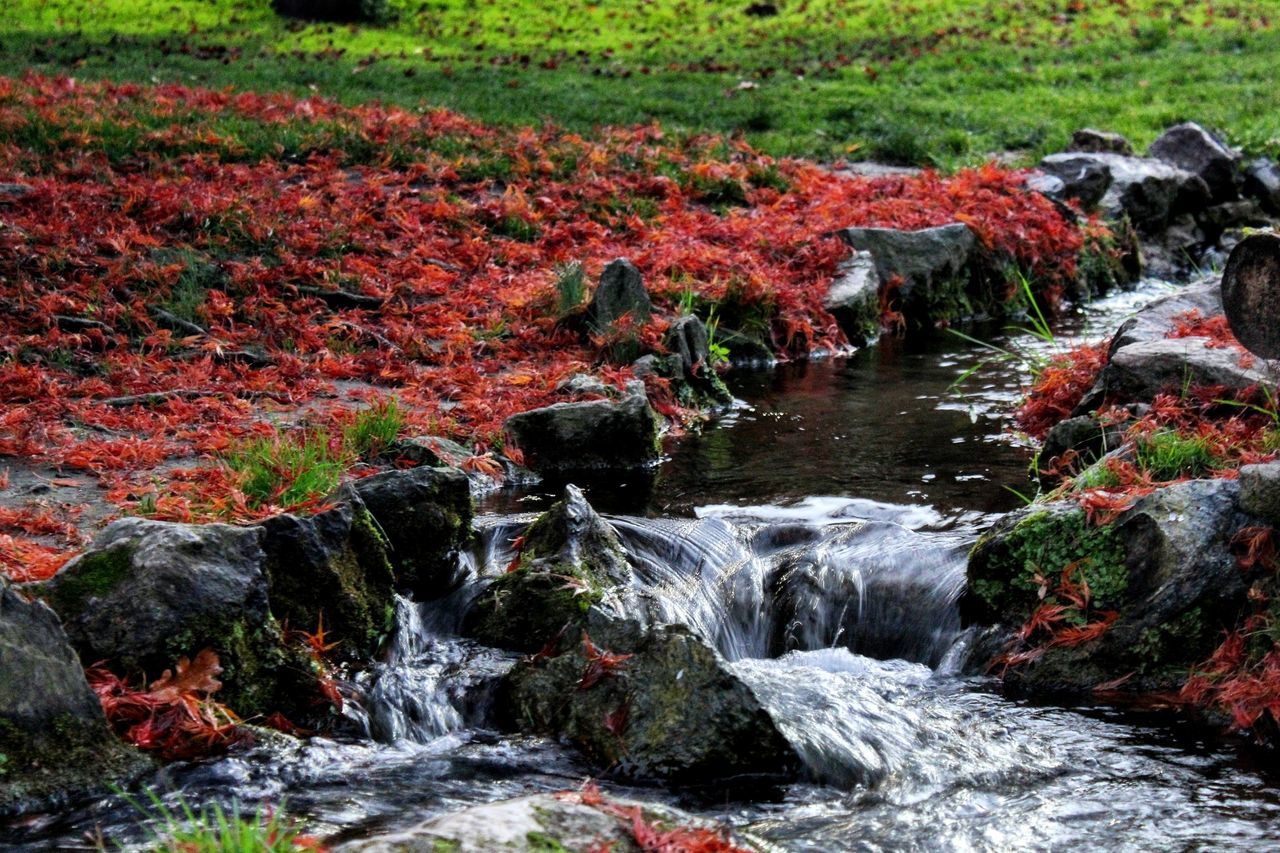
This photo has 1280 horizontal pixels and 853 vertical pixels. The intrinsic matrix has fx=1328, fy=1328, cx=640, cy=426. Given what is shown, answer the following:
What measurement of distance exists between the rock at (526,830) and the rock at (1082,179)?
41.8 feet

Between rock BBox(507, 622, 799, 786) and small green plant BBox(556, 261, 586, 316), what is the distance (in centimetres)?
527

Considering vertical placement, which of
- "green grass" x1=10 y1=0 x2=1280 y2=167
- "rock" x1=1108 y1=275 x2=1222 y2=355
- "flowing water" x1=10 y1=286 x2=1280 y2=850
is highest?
"green grass" x1=10 y1=0 x2=1280 y2=167

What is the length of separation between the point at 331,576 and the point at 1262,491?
3797 millimetres

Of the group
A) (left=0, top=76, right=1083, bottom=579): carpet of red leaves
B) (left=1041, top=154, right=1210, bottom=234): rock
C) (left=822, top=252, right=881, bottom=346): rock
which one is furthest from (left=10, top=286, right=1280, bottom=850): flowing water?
(left=1041, top=154, right=1210, bottom=234): rock

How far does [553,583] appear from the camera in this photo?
5758mm

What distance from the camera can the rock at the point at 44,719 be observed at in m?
4.28

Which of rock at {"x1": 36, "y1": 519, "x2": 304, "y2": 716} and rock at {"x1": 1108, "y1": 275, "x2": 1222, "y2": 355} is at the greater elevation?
rock at {"x1": 1108, "y1": 275, "x2": 1222, "y2": 355}

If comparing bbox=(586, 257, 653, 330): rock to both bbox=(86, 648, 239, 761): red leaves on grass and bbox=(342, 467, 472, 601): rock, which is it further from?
bbox=(86, 648, 239, 761): red leaves on grass

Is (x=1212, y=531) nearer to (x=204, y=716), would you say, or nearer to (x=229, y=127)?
(x=204, y=716)

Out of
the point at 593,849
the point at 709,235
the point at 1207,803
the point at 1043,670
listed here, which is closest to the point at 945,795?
the point at 1207,803

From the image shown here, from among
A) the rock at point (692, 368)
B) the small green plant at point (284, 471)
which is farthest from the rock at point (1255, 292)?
the small green plant at point (284, 471)

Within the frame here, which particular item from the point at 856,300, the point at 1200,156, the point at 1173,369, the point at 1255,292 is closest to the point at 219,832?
the point at 1255,292

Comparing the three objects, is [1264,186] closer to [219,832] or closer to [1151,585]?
[1151,585]

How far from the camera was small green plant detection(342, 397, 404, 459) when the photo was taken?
733 cm
